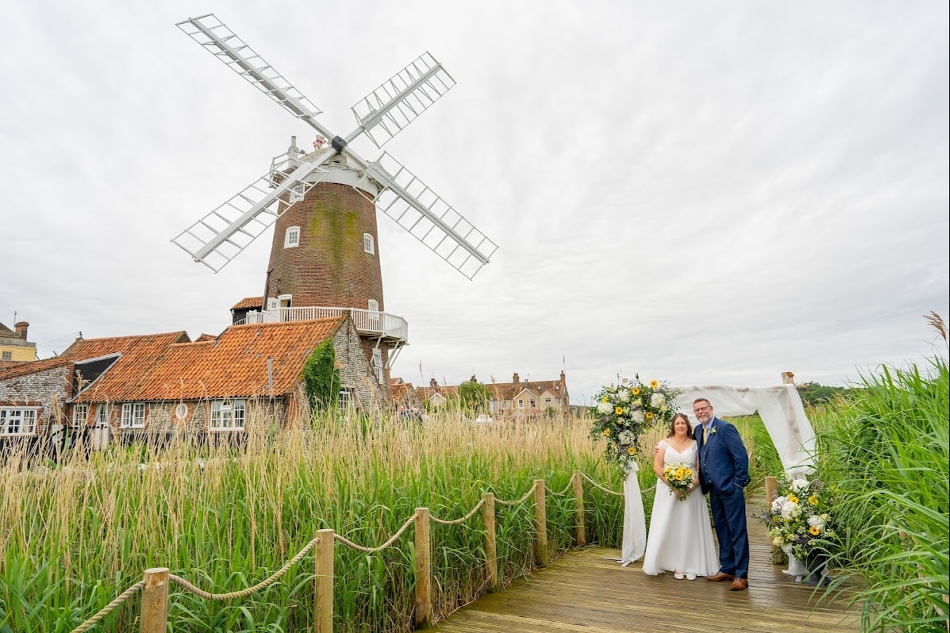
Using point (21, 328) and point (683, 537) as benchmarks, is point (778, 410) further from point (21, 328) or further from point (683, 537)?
point (21, 328)

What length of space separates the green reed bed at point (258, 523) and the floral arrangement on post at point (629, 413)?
3.30 ft

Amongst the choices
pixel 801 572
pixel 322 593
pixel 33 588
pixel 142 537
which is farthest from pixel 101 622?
pixel 801 572

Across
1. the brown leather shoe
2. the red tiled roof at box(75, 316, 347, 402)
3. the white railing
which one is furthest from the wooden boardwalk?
the white railing

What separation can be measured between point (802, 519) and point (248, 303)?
28.2m

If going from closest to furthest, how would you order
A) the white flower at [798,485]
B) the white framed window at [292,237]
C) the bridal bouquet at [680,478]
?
the white flower at [798,485]
the bridal bouquet at [680,478]
the white framed window at [292,237]

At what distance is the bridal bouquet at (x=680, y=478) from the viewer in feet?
17.9

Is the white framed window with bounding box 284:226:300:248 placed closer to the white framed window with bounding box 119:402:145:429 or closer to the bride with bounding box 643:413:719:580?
the white framed window with bounding box 119:402:145:429

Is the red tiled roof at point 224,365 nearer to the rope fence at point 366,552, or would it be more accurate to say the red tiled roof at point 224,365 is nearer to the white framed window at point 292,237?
the white framed window at point 292,237

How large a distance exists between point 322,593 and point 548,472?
3.69 meters

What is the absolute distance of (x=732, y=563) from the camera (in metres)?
5.43

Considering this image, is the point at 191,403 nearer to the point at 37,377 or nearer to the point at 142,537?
the point at 37,377

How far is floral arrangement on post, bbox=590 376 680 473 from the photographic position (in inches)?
252

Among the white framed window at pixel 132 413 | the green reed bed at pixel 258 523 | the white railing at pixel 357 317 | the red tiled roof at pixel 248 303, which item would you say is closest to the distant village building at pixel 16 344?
the red tiled roof at pixel 248 303

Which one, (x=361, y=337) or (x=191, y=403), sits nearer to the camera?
(x=191, y=403)
